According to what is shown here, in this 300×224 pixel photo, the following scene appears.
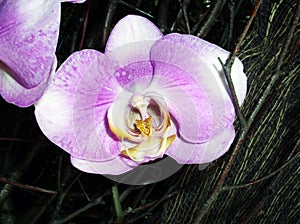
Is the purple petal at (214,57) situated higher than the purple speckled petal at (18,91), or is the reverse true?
the purple petal at (214,57)

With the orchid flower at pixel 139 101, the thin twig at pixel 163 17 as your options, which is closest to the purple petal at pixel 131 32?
the orchid flower at pixel 139 101

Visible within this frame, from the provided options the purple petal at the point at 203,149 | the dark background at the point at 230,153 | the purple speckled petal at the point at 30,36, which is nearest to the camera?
the purple speckled petal at the point at 30,36

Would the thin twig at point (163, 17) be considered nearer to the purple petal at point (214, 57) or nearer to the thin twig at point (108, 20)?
the thin twig at point (108, 20)

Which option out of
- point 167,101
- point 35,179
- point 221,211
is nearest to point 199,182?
point 221,211

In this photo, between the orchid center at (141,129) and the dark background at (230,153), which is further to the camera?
the dark background at (230,153)

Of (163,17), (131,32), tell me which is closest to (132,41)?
(131,32)

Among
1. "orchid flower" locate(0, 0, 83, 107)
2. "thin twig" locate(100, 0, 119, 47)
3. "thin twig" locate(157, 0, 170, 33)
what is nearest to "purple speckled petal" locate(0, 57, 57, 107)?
"orchid flower" locate(0, 0, 83, 107)
